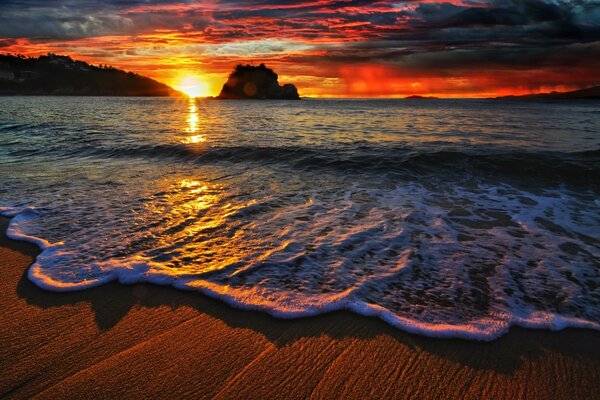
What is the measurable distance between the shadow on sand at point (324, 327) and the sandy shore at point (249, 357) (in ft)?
0.03

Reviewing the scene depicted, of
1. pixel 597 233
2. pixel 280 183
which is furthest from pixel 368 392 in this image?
pixel 280 183

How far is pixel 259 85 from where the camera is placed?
18625 cm

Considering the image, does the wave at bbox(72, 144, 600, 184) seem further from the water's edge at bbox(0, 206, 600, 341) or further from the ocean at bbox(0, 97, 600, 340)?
the water's edge at bbox(0, 206, 600, 341)

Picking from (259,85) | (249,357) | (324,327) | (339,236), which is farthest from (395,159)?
(259,85)

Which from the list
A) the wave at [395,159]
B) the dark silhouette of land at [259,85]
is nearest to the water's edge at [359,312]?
the wave at [395,159]

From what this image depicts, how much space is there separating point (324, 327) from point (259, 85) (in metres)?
195

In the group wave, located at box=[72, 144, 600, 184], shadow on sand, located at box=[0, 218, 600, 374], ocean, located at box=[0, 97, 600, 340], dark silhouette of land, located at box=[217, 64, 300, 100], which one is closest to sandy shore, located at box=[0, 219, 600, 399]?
shadow on sand, located at box=[0, 218, 600, 374]

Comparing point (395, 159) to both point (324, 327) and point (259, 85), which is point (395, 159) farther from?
point (259, 85)

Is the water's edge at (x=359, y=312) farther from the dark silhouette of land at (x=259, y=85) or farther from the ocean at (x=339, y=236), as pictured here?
the dark silhouette of land at (x=259, y=85)

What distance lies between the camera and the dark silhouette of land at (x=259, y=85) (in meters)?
185

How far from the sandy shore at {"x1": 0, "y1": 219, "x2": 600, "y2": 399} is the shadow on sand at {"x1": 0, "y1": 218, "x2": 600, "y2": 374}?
11 millimetres

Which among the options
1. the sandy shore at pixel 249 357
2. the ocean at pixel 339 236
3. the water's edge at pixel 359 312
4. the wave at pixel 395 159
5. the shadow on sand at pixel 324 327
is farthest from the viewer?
the wave at pixel 395 159

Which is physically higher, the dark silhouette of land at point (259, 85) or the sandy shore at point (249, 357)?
the dark silhouette of land at point (259, 85)

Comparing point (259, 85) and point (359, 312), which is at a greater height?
point (259, 85)
